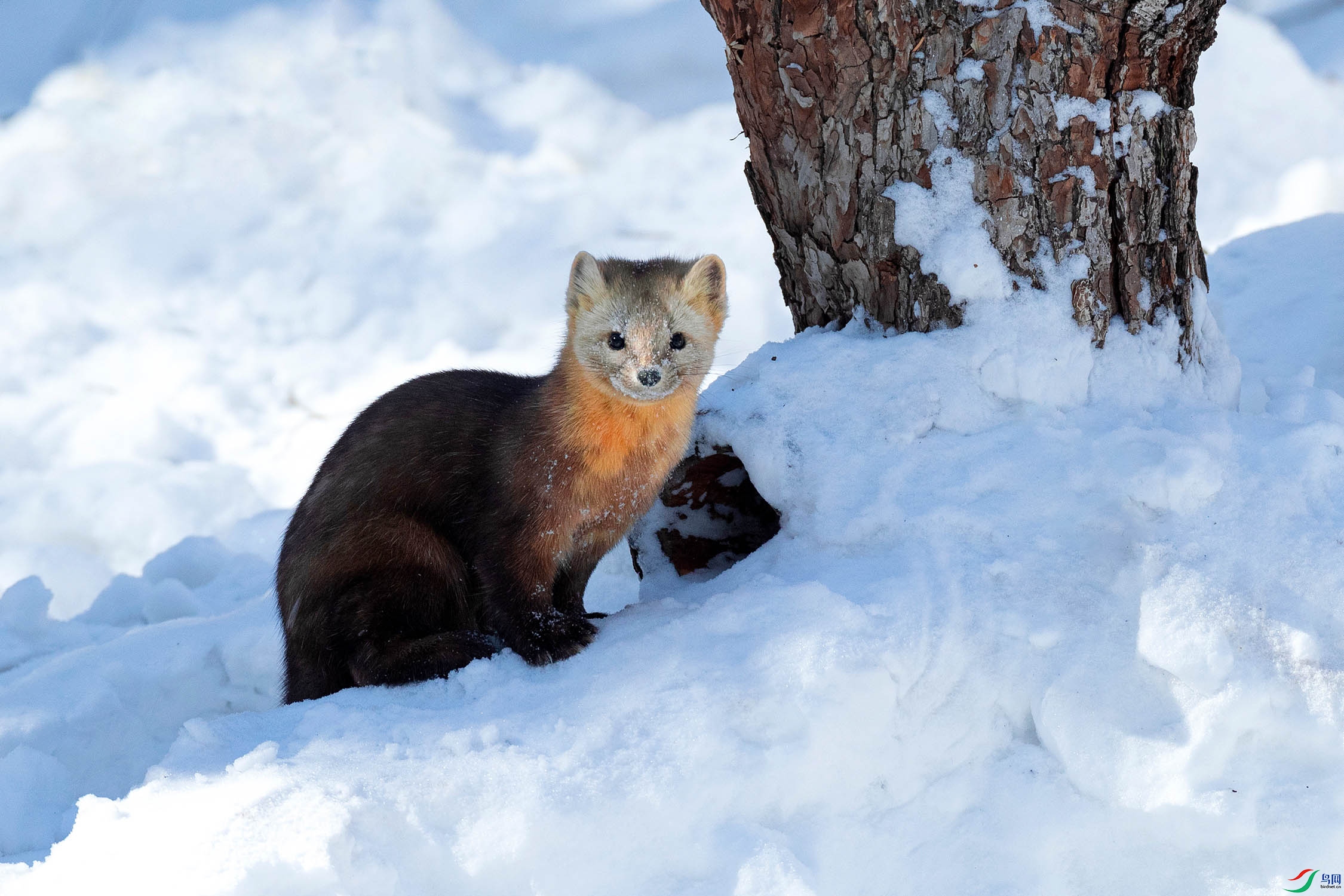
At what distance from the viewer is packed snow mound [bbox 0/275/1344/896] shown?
6.65 ft

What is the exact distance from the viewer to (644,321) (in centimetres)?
285

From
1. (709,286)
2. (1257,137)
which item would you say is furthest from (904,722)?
(1257,137)

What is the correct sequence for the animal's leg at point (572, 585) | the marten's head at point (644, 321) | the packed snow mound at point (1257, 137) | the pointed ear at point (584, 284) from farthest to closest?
the packed snow mound at point (1257, 137), the animal's leg at point (572, 585), the pointed ear at point (584, 284), the marten's head at point (644, 321)

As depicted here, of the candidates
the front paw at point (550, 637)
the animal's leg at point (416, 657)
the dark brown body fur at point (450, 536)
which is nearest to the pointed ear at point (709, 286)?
the dark brown body fur at point (450, 536)

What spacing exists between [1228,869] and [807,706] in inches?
32.9

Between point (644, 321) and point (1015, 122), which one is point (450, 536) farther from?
point (1015, 122)

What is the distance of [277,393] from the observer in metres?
6.67

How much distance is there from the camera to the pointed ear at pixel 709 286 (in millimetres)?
3031

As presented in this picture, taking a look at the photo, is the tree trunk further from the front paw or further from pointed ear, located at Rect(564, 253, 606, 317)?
the front paw

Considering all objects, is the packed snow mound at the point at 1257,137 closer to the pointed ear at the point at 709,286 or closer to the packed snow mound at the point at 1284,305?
the packed snow mound at the point at 1284,305

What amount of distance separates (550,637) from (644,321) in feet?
2.76

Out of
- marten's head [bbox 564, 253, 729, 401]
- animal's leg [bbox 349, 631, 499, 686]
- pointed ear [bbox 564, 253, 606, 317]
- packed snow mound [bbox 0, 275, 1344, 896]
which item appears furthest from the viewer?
pointed ear [bbox 564, 253, 606, 317]

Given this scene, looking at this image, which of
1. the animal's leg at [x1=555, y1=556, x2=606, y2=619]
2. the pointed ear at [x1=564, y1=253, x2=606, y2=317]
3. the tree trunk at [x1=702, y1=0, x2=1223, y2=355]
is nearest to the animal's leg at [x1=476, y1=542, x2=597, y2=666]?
the animal's leg at [x1=555, y1=556, x2=606, y2=619]

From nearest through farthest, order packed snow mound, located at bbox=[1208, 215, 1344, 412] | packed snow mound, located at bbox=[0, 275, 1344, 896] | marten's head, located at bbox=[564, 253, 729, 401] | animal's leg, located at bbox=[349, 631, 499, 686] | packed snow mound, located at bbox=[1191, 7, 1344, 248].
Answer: packed snow mound, located at bbox=[0, 275, 1344, 896] < animal's leg, located at bbox=[349, 631, 499, 686] < marten's head, located at bbox=[564, 253, 729, 401] < packed snow mound, located at bbox=[1208, 215, 1344, 412] < packed snow mound, located at bbox=[1191, 7, 1344, 248]
